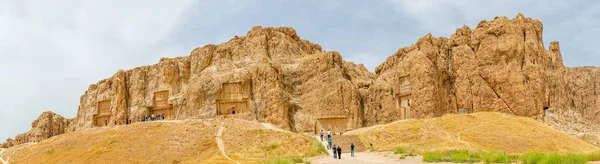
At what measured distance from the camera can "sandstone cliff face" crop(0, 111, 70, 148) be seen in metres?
73.6

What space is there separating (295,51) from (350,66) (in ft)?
23.7

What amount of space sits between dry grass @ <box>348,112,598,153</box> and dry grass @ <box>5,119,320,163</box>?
6399 mm

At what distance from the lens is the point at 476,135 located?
121ft

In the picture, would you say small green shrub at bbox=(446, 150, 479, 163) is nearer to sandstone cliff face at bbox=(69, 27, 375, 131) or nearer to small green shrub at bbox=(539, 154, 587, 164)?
small green shrub at bbox=(539, 154, 587, 164)

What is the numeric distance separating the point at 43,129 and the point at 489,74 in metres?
62.6

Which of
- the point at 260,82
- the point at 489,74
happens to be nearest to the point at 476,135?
the point at 489,74

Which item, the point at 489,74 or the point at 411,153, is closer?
the point at 411,153

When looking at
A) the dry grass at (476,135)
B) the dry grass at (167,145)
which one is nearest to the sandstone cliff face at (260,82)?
the dry grass at (167,145)

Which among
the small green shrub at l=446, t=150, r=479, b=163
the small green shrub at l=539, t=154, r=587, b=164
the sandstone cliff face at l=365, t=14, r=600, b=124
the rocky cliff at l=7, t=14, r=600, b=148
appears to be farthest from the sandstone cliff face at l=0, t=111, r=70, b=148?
the small green shrub at l=539, t=154, r=587, b=164

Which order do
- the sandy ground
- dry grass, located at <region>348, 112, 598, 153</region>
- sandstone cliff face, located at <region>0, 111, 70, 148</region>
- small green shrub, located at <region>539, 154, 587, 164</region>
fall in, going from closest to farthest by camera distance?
1. small green shrub, located at <region>539, 154, 587, 164</region>
2. the sandy ground
3. dry grass, located at <region>348, 112, 598, 153</region>
4. sandstone cliff face, located at <region>0, 111, 70, 148</region>

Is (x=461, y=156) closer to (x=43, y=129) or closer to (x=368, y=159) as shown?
(x=368, y=159)

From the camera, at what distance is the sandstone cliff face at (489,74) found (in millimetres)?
46438

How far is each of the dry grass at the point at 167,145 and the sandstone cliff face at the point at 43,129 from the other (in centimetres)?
3290

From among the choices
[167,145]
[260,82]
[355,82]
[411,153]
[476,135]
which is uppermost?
[260,82]
